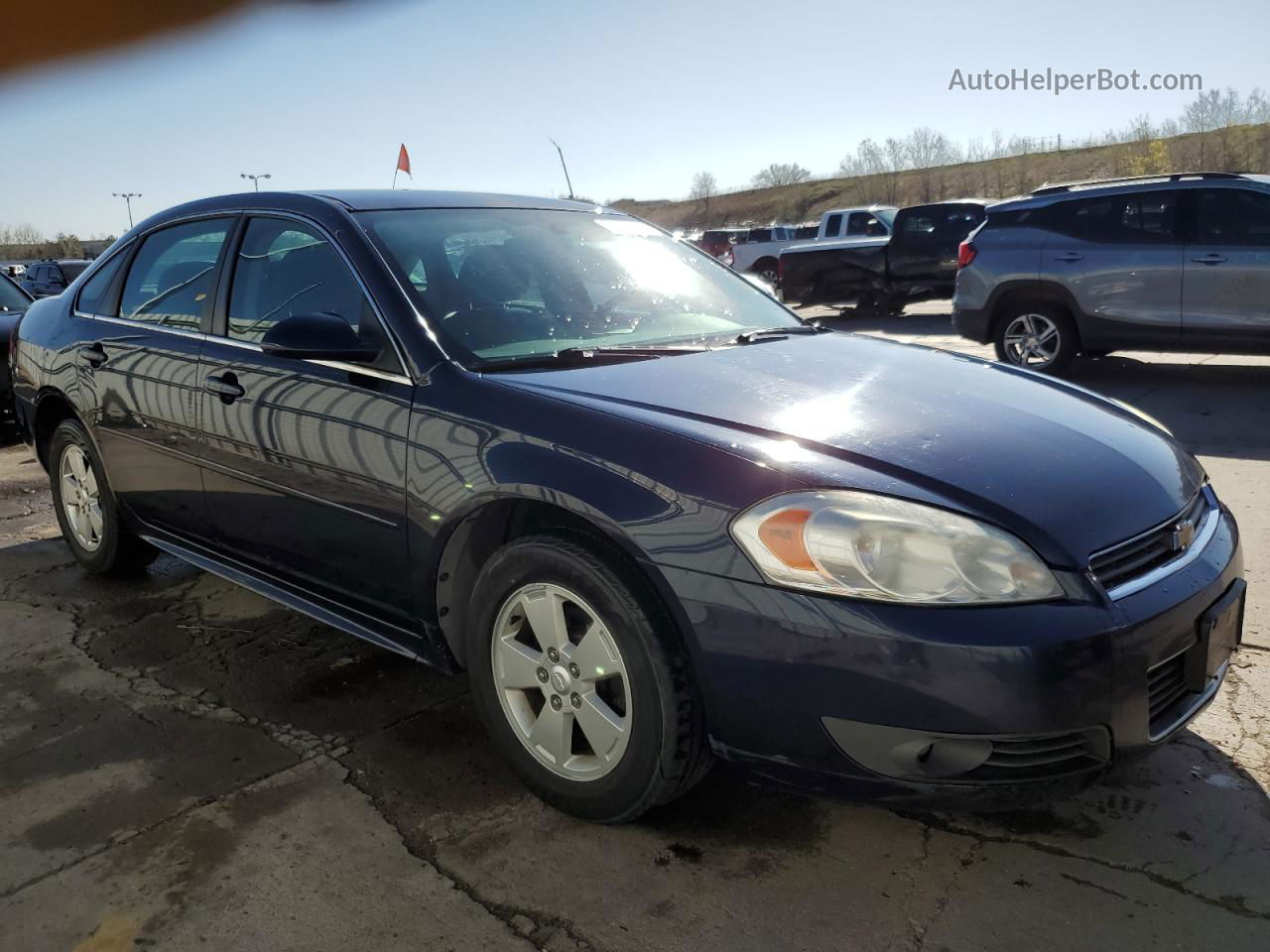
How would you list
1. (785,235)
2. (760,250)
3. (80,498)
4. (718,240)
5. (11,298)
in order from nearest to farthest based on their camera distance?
(80,498)
(11,298)
(760,250)
(785,235)
(718,240)

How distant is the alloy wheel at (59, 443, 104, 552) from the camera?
4.62m

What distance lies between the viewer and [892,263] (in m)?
16.0

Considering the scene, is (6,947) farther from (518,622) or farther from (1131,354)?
(1131,354)

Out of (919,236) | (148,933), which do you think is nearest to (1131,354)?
(919,236)

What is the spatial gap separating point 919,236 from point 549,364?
14108 millimetres

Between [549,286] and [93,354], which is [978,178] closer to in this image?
[93,354]

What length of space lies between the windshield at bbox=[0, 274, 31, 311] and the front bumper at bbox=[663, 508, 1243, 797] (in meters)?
8.60

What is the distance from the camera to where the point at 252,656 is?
12.5ft

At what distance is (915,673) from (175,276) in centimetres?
331

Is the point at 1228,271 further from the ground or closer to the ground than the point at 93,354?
closer to the ground

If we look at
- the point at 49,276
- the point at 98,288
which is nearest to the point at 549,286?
the point at 98,288

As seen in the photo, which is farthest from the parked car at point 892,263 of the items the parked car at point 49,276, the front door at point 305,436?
the front door at point 305,436

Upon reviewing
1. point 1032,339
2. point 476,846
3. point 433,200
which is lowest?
point 476,846

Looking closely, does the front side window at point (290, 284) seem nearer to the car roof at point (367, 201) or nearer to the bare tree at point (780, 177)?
the car roof at point (367, 201)
